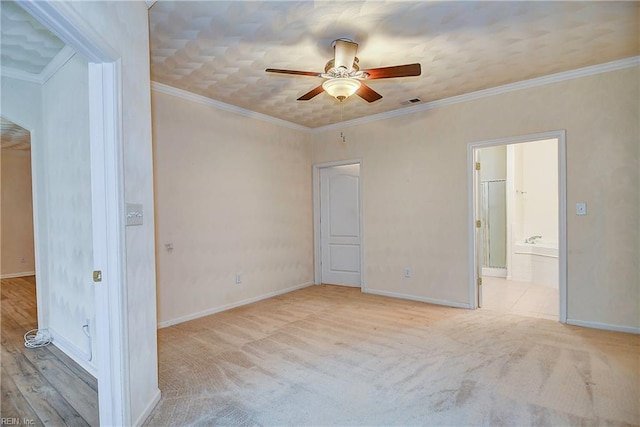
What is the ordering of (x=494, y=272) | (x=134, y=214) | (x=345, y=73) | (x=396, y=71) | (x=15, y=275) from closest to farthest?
(x=134, y=214)
(x=396, y=71)
(x=345, y=73)
(x=494, y=272)
(x=15, y=275)

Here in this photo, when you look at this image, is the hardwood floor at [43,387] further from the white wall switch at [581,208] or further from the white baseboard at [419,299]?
the white wall switch at [581,208]

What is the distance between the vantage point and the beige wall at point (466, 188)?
317 centimetres

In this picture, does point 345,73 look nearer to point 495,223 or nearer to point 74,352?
point 74,352

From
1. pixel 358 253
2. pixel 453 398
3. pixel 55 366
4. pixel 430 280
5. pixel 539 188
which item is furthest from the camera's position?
pixel 539 188

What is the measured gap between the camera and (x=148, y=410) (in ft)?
6.49

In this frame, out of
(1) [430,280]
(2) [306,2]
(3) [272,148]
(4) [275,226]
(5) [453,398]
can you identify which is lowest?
(5) [453,398]

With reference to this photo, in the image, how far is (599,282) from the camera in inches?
130

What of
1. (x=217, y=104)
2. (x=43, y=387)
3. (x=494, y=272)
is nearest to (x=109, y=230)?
(x=43, y=387)

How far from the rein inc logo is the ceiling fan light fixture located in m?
2.98

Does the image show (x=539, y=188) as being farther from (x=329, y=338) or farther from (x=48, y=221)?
(x=48, y=221)

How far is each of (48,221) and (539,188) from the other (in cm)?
741

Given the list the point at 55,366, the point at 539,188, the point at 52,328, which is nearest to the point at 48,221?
the point at 52,328

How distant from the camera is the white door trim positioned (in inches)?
67.5

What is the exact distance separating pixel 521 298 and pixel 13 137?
27.3ft
